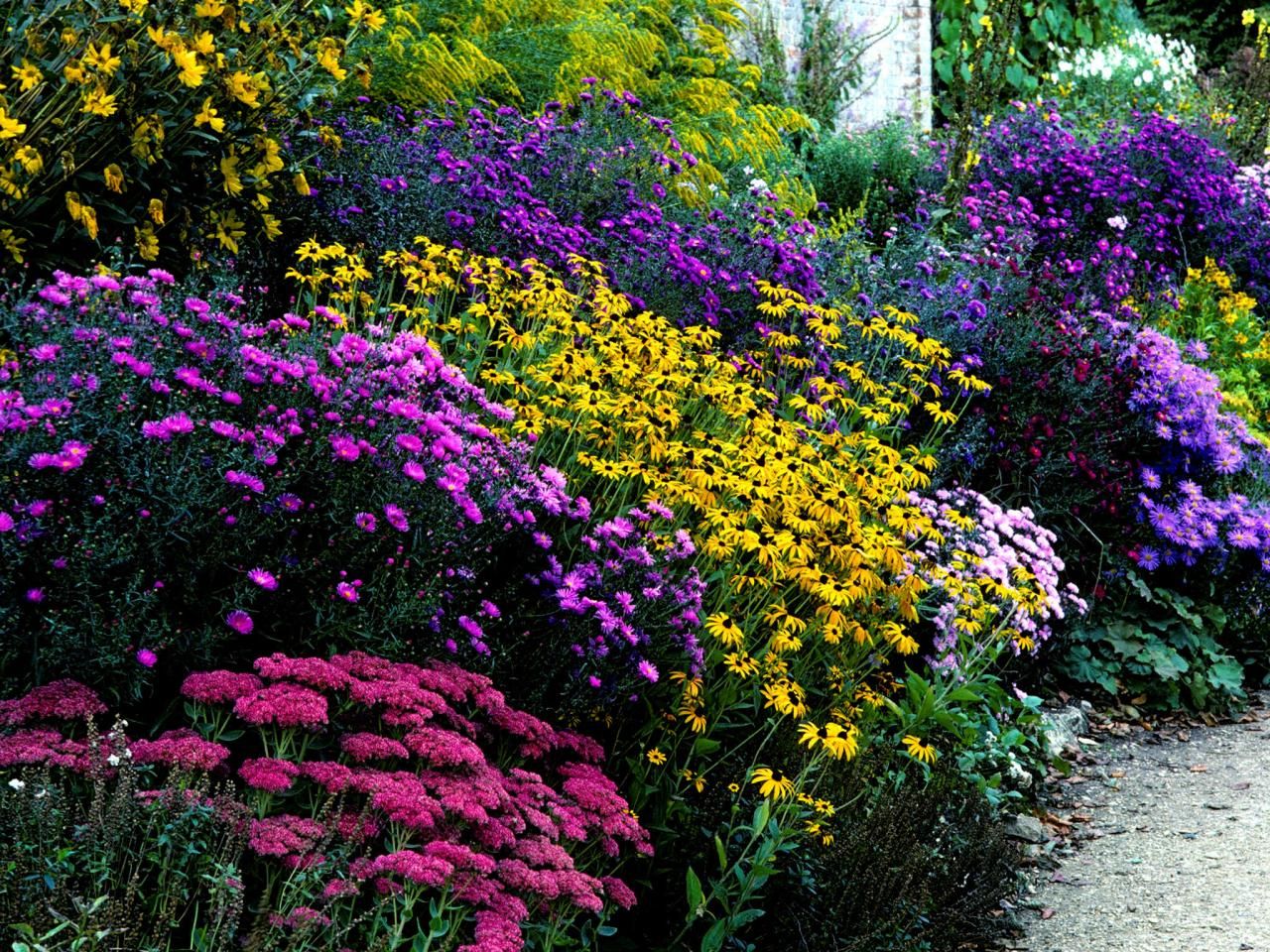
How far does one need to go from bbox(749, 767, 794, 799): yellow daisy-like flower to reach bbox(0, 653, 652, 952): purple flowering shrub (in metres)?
0.36

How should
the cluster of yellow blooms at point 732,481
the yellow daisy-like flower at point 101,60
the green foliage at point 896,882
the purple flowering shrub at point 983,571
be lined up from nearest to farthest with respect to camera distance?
the green foliage at point 896,882, the cluster of yellow blooms at point 732,481, the yellow daisy-like flower at point 101,60, the purple flowering shrub at point 983,571

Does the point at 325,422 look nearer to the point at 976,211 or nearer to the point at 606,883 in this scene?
the point at 606,883

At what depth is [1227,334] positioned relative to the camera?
845 cm

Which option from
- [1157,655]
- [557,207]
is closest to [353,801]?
[557,207]

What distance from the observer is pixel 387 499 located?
3.09m

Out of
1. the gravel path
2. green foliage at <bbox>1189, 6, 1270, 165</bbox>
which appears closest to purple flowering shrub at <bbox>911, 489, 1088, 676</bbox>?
the gravel path

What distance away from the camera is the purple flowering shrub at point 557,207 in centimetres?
537

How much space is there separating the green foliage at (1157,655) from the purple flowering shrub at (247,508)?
302 centimetres

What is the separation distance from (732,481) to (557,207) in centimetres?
282

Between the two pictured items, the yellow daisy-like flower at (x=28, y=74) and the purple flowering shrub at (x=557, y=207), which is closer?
the yellow daisy-like flower at (x=28, y=74)

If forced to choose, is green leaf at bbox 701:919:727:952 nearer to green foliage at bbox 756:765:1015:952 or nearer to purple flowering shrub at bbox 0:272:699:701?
green foliage at bbox 756:765:1015:952

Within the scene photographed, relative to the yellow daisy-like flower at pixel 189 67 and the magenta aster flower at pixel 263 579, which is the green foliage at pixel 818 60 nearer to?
the yellow daisy-like flower at pixel 189 67

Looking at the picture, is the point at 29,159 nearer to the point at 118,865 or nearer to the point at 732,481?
the point at 732,481

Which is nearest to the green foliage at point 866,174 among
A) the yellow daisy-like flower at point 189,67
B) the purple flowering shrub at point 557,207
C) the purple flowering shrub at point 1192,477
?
the purple flowering shrub at point 557,207
